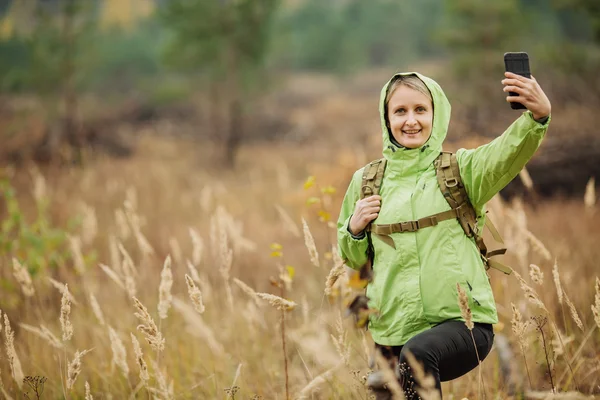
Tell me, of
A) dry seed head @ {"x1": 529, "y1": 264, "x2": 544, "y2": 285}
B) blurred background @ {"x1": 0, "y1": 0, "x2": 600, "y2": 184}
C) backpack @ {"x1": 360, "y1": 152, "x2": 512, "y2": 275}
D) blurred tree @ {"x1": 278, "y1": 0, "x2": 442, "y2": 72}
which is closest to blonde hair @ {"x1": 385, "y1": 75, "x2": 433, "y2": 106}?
backpack @ {"x1": 360, "y1": 152, "x2": 512, "y2": 275}

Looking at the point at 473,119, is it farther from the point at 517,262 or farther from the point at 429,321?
the point at 429,321

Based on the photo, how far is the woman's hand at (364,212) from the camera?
2080 millimetres

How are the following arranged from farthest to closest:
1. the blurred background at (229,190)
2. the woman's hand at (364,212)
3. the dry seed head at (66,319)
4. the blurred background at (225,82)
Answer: the blurred background at (225,82), the blurred background at (229,190), the woman's hand at (364,212), the dry seed head at (66,319)

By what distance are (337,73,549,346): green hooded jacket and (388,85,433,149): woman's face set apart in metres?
0.03

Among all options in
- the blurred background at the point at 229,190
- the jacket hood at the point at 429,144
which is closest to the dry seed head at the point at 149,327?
the blurred background at the point at 229,190

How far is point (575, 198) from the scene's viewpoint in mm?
6723

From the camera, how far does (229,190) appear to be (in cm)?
985

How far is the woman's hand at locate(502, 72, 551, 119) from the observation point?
1.74m

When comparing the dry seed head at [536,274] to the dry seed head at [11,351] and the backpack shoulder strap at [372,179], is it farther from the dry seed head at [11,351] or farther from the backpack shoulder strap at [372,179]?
the dry seed head at [11,351]

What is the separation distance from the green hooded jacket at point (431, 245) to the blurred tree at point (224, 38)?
11.2 meters

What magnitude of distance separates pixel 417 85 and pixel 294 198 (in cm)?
567

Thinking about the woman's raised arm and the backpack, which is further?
the backpack

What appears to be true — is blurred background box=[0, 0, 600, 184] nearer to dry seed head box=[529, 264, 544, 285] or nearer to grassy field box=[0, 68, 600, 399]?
grassy field box=[0, 68, 600, 399]

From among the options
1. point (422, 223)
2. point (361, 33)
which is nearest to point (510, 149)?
point (422, 223)
